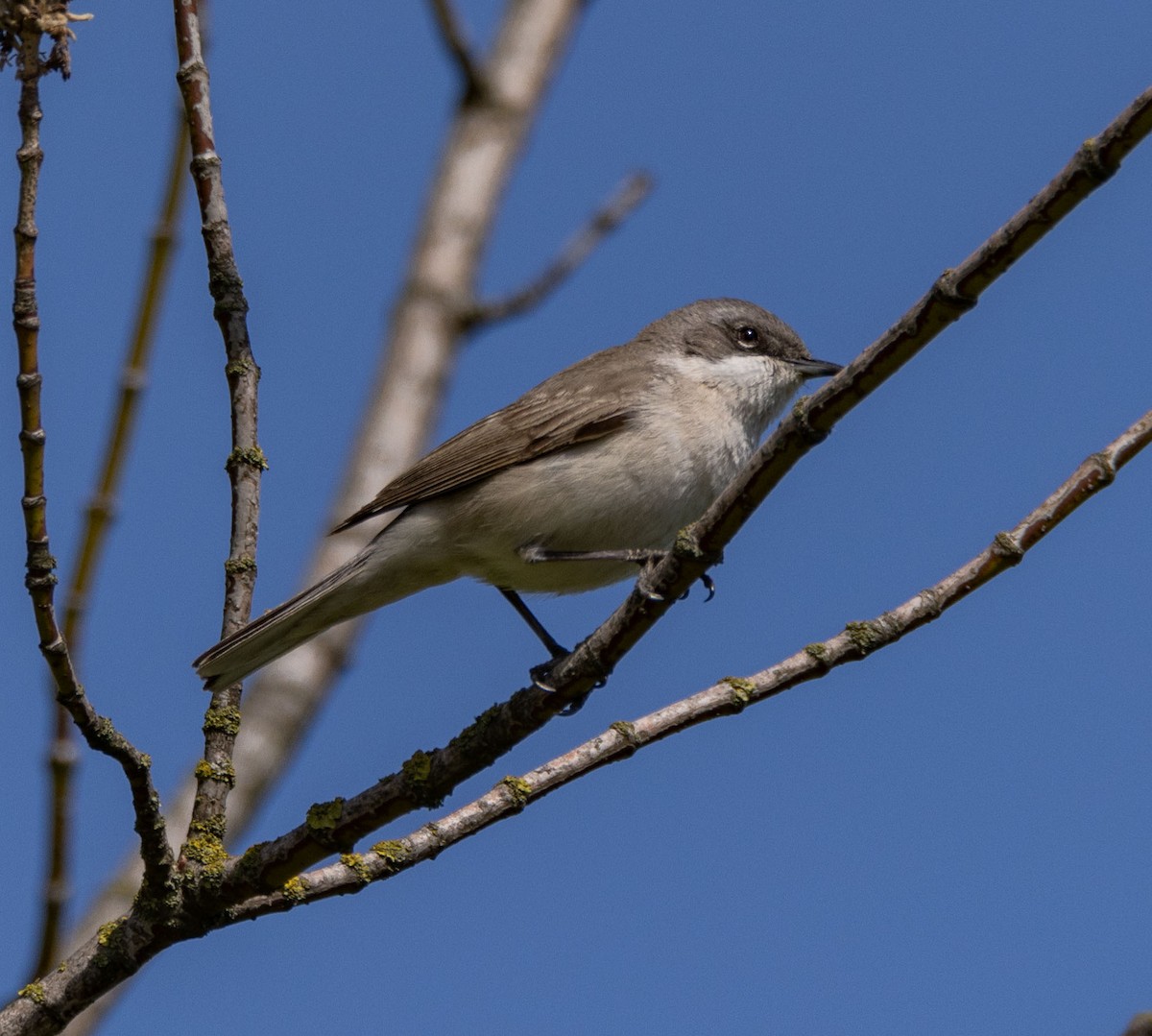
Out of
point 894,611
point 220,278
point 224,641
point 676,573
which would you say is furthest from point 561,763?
point 220,278

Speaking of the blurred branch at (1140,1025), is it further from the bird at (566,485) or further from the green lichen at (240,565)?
the bird at (566,485)

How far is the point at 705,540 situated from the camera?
325cm

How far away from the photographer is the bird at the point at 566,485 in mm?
5457

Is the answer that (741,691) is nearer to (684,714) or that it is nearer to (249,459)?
(684,714)

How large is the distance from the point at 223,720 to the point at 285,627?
1211 mm

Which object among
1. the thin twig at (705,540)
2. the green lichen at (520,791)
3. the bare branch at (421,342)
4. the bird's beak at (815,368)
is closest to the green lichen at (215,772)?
the thin twig at (705,540)

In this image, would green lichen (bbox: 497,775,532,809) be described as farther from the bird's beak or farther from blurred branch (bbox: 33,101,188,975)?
the bird's beak

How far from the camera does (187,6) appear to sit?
3.65 m

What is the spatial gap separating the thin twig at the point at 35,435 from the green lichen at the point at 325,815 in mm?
518

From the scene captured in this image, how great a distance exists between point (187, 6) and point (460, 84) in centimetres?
336

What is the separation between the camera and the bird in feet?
17.9

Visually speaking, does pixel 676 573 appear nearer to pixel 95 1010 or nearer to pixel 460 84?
pixel 95 1010

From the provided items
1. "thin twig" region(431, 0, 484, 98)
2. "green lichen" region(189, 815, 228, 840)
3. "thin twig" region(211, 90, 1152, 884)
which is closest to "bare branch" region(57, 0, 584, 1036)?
"thin twig" region(431, 0, 484, 98)

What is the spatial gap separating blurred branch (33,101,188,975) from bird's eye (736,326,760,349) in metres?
3.08
